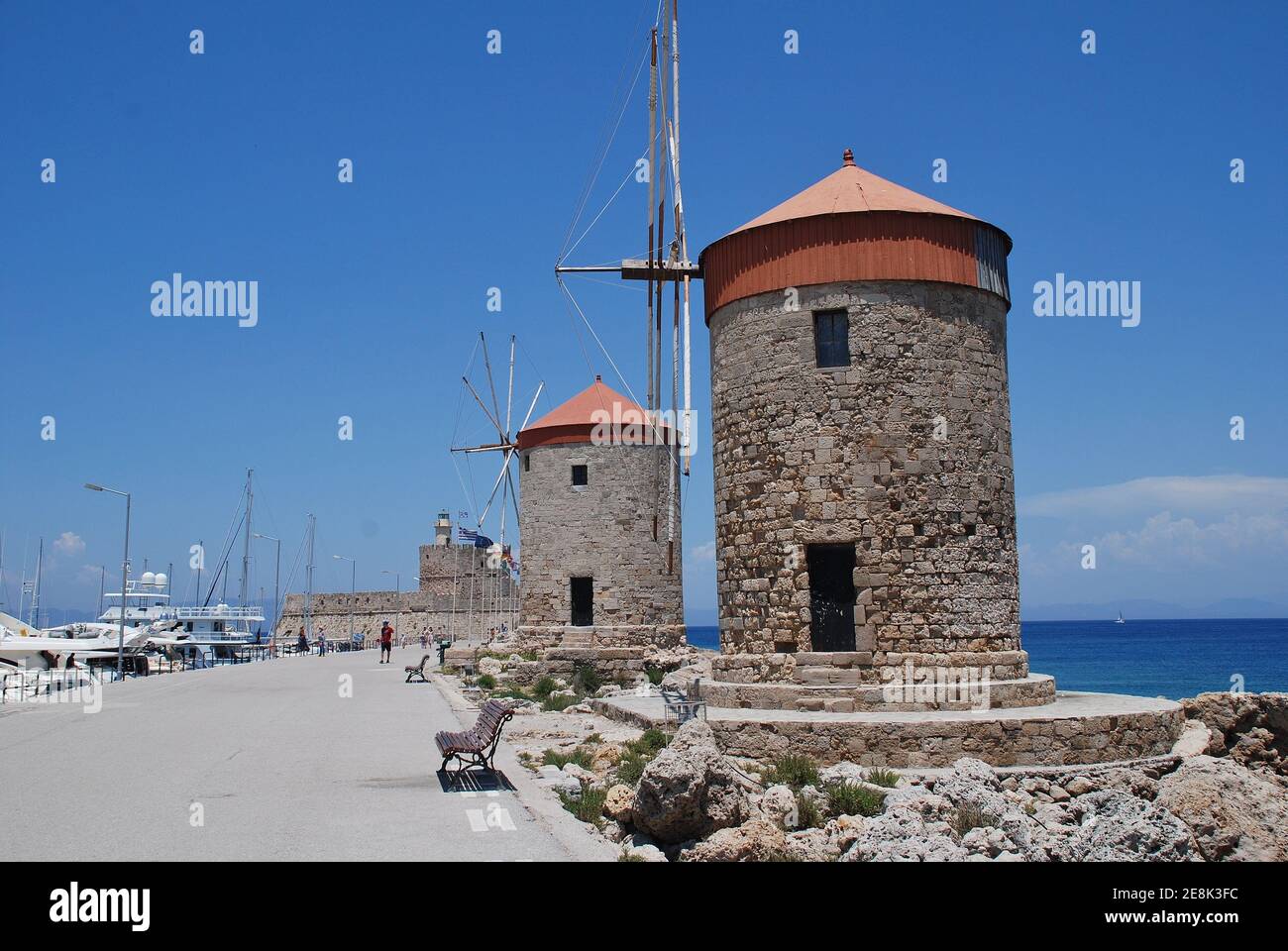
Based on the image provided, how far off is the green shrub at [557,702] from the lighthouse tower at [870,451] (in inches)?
263

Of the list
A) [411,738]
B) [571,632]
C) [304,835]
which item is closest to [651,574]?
[571,632]

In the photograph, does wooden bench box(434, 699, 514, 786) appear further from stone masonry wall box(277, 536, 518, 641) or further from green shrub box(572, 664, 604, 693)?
stone masonry wall box(277, 536, 518, 641)

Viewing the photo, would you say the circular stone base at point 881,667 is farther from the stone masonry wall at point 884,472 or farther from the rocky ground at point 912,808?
the rocky ground at point 912,808

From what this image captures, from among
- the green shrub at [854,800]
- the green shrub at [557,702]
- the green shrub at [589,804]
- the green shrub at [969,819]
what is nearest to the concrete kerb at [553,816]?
the green shrub at [589,804]

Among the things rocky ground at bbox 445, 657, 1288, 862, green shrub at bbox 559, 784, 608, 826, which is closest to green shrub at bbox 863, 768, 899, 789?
rocky ground at bbox 445, 657, 1288, 862

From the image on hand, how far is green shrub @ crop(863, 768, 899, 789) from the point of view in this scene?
10828 millimetres

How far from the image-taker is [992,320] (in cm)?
1445

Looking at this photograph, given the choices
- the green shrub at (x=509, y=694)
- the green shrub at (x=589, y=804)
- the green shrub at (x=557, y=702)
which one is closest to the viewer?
the green shrub at (x=589, y=804)

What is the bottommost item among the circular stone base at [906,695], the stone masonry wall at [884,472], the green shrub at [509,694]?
the green shrub at [509,694]

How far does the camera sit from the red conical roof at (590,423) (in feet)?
93.7

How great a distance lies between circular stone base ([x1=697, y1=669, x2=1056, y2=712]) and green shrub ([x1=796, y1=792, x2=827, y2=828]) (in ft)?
10.3
